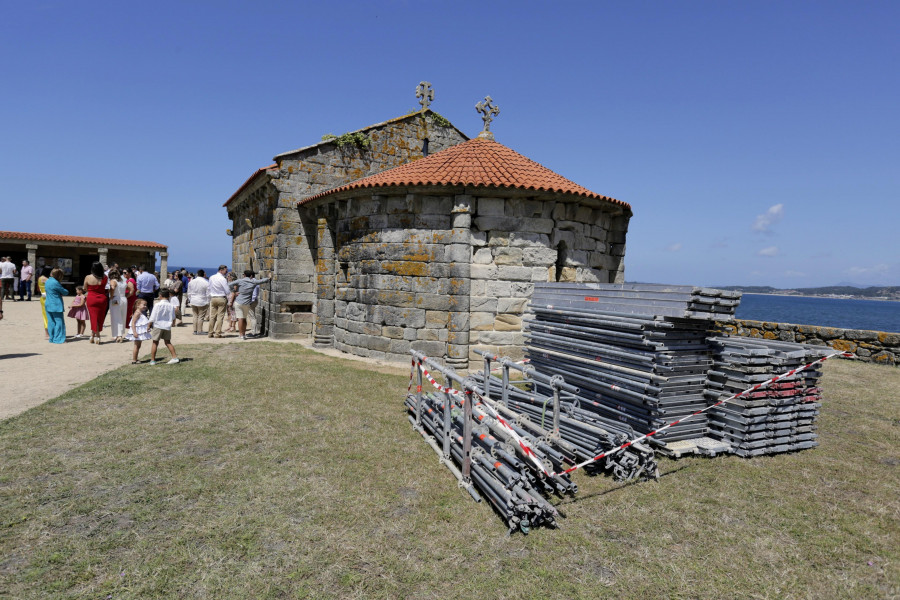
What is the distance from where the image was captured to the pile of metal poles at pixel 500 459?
405 centimetres

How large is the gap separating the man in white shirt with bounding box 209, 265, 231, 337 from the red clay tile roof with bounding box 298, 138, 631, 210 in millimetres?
3663

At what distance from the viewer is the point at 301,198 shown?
13461mm

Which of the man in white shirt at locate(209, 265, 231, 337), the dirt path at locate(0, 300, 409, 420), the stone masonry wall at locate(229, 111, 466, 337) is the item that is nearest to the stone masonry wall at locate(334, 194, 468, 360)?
the dirt path at locate(0, 300, 409, 420)

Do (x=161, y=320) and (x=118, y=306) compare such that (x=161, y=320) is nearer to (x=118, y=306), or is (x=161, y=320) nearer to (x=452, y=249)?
(x=118, y=306)

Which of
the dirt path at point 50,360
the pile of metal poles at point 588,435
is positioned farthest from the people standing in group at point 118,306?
the pile of metal poles at point 588,435

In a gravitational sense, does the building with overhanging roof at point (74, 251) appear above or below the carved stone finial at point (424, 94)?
below

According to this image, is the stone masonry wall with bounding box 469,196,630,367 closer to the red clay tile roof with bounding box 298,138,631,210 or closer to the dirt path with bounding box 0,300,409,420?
the red clay tile roof with bounding box 298,138,631,210

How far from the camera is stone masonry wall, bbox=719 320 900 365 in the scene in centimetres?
1271

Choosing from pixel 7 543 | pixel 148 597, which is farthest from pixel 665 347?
pixel 7 543

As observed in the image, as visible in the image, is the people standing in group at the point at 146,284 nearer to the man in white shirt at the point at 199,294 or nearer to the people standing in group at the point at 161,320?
the man in white shirt at the point at 199,294

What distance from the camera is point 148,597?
3.07 m

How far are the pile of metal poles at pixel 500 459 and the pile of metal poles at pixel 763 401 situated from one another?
2.36 meters

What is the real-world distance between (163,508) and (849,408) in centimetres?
1019

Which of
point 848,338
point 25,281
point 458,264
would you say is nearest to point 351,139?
point 458,264
